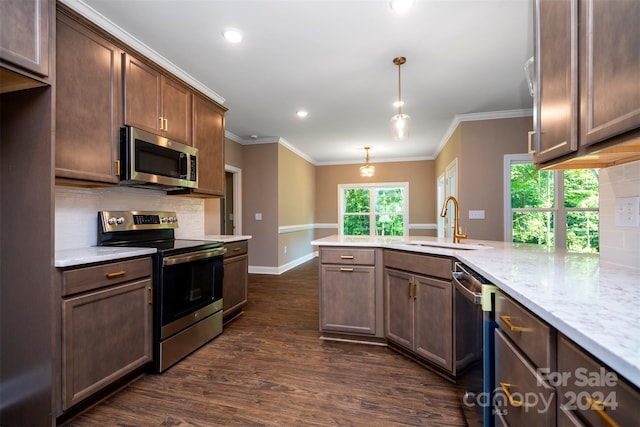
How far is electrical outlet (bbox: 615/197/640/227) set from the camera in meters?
1.24

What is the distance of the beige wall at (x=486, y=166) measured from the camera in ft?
13.1

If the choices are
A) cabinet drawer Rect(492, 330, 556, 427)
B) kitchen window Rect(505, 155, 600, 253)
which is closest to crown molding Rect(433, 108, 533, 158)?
kitchen window Rect(505, 155, 600, 253)

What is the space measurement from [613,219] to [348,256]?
1668mm

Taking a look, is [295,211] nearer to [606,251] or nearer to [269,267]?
[269,267]

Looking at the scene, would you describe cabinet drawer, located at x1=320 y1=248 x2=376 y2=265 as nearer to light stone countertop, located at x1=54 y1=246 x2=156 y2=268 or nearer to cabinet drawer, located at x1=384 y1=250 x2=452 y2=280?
cabinet drawer, located at x1=384 y1=250 x2=452 y2=280

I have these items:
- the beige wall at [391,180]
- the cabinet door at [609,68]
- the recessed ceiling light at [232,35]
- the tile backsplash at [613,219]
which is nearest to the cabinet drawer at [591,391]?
the cabinet door at [609,68]

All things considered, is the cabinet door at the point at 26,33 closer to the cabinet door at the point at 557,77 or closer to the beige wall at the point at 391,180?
the cabinet door at the point at 557,77

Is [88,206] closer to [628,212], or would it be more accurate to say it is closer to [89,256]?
[89,256]

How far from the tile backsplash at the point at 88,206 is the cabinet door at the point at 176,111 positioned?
23.4 inches

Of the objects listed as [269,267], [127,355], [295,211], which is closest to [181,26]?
[127,355]

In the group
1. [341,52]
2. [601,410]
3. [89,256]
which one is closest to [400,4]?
[341,52]

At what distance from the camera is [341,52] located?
257 cm

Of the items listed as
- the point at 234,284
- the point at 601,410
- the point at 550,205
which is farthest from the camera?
the point at 550,205

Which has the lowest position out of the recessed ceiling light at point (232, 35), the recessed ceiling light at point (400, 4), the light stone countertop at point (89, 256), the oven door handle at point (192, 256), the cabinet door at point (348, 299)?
the cabinet door at point (348, 299)
